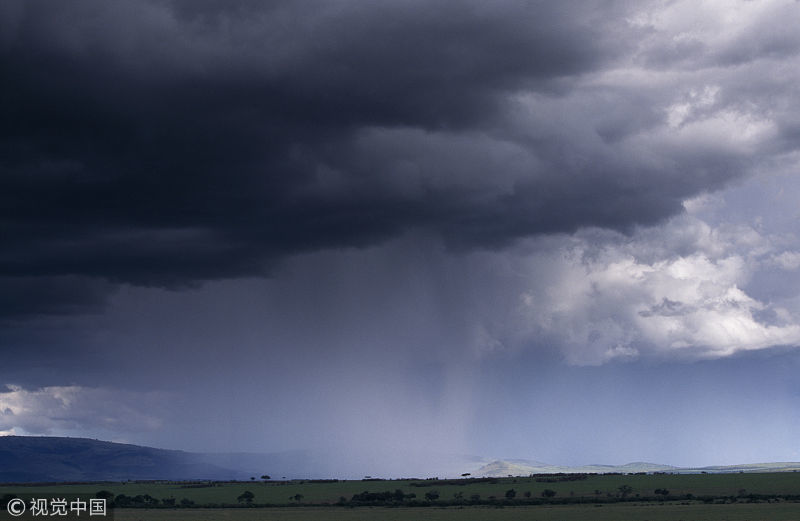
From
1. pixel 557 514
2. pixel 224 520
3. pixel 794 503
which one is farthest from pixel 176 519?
pixel 794 503

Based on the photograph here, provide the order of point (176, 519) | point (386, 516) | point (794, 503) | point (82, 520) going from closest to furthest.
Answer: point (82, 520)
point (176, 519)
point (386, 516)
point (794, 503)

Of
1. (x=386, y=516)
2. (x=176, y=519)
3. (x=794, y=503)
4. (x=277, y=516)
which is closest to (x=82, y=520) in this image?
(x=176, y=519)

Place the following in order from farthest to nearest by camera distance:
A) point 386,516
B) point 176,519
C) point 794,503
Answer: point 794,503 → point 386,516 → point 176,519

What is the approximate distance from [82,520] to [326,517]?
159ft

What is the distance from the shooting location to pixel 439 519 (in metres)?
159

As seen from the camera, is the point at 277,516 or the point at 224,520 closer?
the point at 224,520

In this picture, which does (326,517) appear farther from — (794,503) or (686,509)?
(794,503)

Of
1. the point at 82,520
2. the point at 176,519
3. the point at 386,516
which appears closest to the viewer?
the point at 82,520

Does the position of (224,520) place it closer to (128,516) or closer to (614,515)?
(128,516)

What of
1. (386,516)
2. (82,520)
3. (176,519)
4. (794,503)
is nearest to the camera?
(82,520)

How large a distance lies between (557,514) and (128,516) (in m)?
86.8

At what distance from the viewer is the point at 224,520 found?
517ft

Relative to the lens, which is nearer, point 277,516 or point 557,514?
point 557,514

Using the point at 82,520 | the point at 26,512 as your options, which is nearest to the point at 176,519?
the point at 82,520
